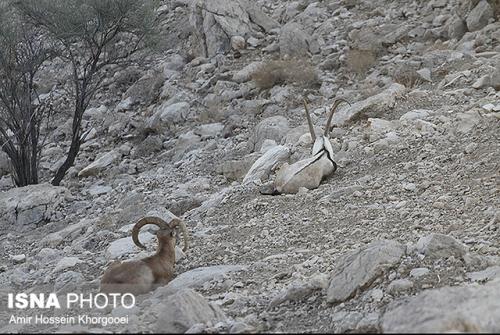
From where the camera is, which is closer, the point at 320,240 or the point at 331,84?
the point at 320,240

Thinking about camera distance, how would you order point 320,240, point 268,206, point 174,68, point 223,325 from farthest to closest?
point 174,68 < point 268,206 < point 320,240 < point 223,325

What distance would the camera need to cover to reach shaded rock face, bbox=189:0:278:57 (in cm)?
1480

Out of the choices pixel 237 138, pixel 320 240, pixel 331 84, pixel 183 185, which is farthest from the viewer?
pixel 331 84

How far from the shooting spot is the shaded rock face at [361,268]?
13.9 ft

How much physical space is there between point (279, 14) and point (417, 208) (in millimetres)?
10624

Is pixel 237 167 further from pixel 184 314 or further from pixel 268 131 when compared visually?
pixel 184 314

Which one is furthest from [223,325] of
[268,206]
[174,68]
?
[174,68]

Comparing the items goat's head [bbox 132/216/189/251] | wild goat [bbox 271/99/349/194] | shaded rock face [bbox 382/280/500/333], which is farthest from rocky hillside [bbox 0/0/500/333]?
goat's head [bbox 132/216/189/251]

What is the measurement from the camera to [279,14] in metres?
15.9

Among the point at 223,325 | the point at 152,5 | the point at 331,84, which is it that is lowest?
the point at 223,325

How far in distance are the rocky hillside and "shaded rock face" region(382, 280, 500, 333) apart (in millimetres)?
10

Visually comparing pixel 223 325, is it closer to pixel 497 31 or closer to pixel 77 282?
pixel 77 282

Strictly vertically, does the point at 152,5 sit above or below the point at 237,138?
above

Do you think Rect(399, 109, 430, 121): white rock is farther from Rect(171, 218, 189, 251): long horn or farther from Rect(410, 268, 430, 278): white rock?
Rect(410, 268, 430, 278): white rock
